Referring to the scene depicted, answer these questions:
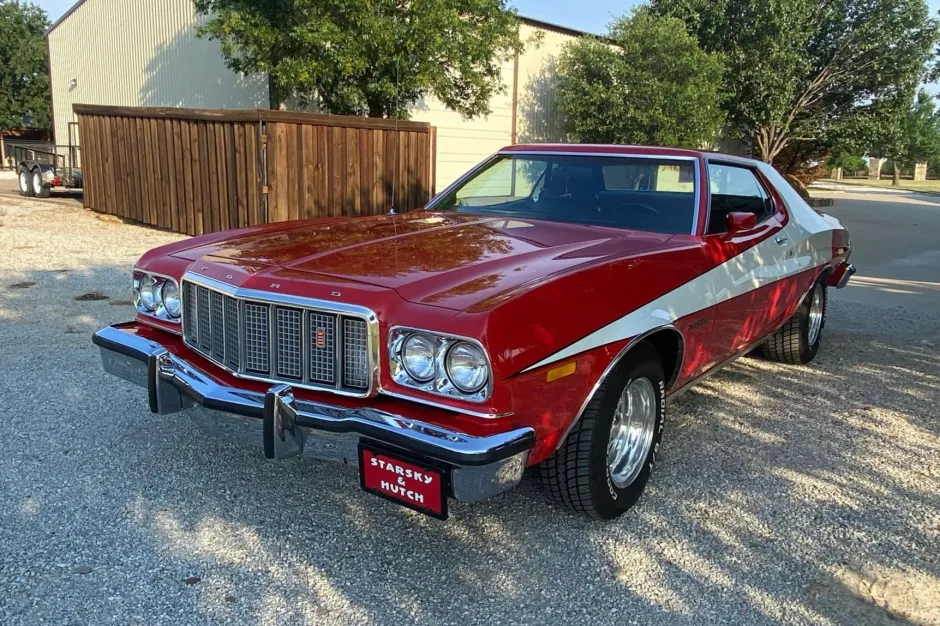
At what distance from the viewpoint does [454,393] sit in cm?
A: 255

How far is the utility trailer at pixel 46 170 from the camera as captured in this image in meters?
17.9

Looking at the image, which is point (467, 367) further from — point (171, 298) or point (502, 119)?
point (502, 119)

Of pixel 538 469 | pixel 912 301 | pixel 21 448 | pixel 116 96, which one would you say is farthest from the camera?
pixel 116 96

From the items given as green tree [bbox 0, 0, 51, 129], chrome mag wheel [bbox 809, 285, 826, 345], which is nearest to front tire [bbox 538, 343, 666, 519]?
chrome mag wheel [bbox 809, 285, 826, 345]

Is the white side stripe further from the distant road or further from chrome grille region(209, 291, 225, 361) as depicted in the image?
the distant road

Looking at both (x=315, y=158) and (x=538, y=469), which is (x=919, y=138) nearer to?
(x=315, y=158)

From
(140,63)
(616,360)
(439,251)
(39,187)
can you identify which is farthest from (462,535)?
(140,63)

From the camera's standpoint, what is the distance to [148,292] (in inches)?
140

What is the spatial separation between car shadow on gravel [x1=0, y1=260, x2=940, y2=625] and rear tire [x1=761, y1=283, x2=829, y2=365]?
1.16m

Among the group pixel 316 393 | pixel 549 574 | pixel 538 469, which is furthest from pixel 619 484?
pixel 316 393

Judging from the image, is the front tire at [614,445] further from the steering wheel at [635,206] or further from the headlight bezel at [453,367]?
the steering wheel at [635,206]

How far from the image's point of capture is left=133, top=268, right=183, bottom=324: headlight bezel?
3.47m

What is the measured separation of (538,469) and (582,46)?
56.5ft

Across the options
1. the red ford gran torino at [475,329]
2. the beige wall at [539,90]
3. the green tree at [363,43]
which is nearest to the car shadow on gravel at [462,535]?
the red ford gran torino at [475,329]
